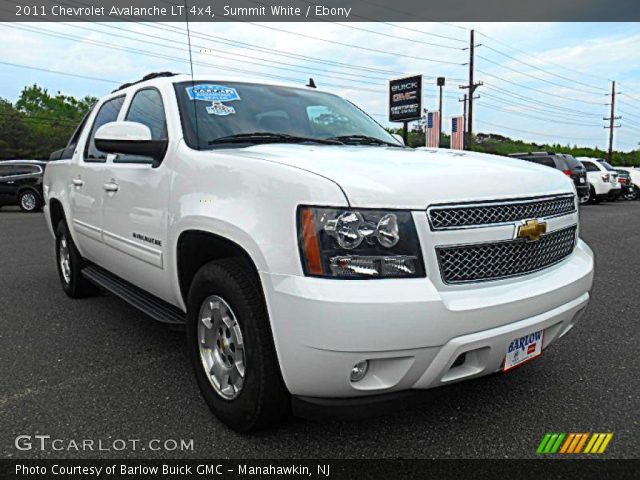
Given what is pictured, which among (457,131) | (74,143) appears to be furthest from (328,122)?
(457,131)

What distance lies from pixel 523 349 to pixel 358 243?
0.98 meters

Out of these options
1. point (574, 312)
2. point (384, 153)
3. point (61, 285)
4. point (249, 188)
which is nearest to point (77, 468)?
point (249, 188)

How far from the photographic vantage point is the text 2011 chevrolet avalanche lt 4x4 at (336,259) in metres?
2.05

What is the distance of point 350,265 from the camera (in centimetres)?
205

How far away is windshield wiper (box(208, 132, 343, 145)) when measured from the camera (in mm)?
3029

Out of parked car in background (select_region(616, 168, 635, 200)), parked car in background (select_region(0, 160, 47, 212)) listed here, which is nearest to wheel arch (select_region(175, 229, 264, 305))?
parked car in background (select_region(0, 160, 47, 212))

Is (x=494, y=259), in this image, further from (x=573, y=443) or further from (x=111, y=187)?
(x=111, y=187)

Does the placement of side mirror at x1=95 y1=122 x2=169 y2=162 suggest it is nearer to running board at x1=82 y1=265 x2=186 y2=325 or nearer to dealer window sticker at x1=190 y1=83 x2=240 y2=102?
dealer window sticker at x1=190 y1=83 x2=240 y2=102

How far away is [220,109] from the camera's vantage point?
3.21 metres

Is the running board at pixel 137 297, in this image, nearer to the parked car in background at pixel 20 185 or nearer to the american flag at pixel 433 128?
the parked car in background at pixel 20 185

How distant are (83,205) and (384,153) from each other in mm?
2665

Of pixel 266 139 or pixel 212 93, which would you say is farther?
pixel 212 93

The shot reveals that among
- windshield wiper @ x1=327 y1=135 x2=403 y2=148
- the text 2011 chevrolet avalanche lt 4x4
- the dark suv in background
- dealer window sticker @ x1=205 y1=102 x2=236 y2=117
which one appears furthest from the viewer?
the dark suv in background

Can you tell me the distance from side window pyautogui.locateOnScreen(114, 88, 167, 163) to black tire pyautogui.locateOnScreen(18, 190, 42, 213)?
15909 millimetres
